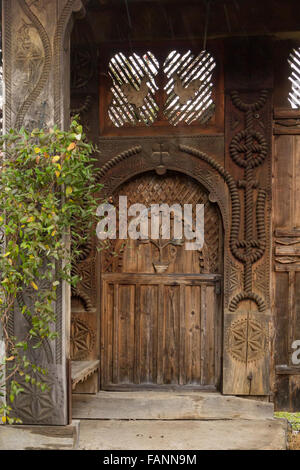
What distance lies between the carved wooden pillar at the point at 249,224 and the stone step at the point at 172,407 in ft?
0.45

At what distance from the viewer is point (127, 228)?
4363 mm

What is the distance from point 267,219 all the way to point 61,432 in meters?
2.64

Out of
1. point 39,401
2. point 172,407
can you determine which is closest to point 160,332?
point 172,407

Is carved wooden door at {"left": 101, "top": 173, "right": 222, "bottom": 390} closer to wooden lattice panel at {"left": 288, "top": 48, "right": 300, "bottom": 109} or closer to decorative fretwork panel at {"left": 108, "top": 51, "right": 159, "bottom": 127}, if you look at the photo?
decorative fretwork panel at {"left": 108, "top": 51, "right": 159, "bottom": 127}

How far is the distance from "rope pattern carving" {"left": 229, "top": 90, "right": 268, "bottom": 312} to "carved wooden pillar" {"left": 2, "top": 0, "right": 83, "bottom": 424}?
70.3 inches

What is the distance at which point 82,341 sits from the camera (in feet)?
13.9

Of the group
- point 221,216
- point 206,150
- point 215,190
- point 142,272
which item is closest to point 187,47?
point 206,150

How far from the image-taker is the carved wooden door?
4.28 meters

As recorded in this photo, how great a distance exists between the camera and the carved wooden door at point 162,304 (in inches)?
168

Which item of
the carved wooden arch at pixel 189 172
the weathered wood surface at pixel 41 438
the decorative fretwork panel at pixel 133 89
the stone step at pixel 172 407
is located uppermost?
the decorative fretwork panel at pixel 133 89

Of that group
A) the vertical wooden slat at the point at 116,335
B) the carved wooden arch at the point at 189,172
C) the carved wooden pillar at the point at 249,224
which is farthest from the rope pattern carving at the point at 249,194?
the vertical wooden slat at the point at 116,335

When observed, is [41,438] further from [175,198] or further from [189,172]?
[189,172]

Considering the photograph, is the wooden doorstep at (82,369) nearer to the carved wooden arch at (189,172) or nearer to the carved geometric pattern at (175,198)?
the carved geometric pattern at (175,198)

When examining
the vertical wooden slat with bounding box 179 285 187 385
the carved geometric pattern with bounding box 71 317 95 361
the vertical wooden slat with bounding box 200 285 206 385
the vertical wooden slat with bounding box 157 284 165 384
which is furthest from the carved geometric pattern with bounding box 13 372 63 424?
the vertical wooden slat with bounding box 200 285 206 385
